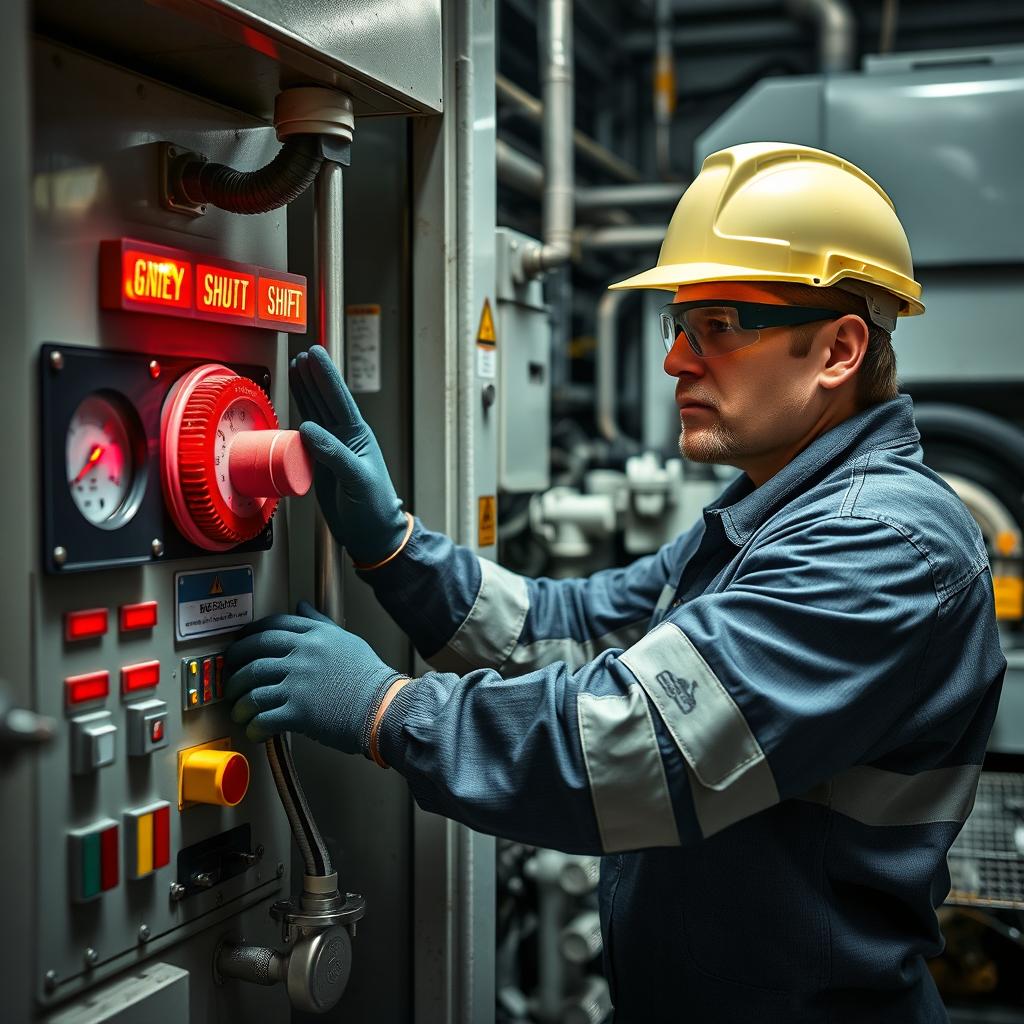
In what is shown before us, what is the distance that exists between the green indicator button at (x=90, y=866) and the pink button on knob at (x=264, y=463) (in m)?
0.33

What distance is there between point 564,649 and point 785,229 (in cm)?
62

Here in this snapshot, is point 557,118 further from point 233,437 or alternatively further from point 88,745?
point 88,745

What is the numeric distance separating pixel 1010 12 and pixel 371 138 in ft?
8.40

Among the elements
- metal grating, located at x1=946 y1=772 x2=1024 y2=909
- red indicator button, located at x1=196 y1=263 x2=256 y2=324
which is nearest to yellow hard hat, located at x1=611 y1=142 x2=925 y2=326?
red indicator button, located at x1=196 y1=263 x2=256 y2=324

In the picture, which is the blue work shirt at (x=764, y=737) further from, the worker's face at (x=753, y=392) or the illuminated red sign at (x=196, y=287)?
the illuminated red sign at (x=196, y=287)

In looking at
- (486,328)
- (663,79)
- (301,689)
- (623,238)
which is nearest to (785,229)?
(486,328)

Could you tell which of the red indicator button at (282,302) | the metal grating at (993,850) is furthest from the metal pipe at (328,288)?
the metal grating at (993,850)

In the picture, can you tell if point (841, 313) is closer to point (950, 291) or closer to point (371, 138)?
point (371, 138)

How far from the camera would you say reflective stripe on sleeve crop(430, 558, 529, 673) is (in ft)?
4.62

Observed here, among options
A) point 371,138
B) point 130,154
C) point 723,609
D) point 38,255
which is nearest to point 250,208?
point 130,154

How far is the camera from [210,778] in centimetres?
102

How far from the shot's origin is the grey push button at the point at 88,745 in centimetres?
90

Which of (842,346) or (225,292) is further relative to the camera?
(842,346)

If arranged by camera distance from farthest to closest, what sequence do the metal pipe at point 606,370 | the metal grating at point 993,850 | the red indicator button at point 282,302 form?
the metal pipe at point 606,370
the metal grating at point 993,850
the red indicator button at point 282,302
